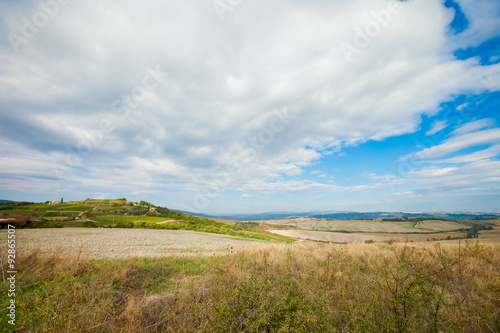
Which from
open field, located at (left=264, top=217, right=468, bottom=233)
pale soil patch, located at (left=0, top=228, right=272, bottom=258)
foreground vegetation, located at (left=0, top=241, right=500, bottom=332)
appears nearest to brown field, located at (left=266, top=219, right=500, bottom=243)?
open field, located at (left=264, top=217, right=468, bottom=233)

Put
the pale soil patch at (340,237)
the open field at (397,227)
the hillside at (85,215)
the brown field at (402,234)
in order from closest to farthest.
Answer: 1. the brown field at (402,234)
2. the hillside at (85,215)
3. the pale soil patch at (340,237)
4. the open field at (397,227)

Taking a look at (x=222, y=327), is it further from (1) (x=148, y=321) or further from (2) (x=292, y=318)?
(1) (x=148, y=321)

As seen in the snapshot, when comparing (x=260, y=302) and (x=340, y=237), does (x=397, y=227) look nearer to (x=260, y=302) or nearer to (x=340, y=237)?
(x=340, y=237)

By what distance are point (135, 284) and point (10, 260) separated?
16.0 ft

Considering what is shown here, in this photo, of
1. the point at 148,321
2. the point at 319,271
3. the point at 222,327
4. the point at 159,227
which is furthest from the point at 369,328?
the point at 159,227

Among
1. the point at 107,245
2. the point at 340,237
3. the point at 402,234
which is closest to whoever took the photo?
the point at 107,245

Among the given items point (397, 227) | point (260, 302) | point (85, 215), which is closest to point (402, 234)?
point (397, 227)

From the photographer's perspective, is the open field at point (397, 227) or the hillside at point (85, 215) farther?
the open field at point (397, 227)

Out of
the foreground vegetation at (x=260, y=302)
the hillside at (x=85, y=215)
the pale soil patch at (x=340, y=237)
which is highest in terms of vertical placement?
Answer: the foreground vegetation at (x=260, y=302)

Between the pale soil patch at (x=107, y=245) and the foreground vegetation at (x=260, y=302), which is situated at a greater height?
the foreground vegetation at (x=260, y=302)

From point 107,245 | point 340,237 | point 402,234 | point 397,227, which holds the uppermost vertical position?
point 107,245

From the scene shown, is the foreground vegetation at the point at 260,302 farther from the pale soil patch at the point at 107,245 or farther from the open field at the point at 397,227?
the open field at the point at 397,227

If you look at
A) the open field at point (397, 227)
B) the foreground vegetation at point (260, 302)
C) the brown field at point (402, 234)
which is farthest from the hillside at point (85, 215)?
the foreground vegetation at point (260, 302)

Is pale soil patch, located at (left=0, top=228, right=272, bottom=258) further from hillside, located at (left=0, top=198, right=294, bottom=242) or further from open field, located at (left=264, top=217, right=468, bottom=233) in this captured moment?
open field, located at (left=264, top=217, right=468, bottom=233)
